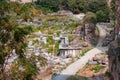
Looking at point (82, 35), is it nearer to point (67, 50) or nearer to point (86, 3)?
point (67, 50)

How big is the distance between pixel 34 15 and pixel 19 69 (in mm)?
59123

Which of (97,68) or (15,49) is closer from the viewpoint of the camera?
(15,49)

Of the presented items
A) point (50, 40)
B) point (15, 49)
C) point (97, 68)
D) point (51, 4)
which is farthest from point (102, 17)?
point (15, 49)

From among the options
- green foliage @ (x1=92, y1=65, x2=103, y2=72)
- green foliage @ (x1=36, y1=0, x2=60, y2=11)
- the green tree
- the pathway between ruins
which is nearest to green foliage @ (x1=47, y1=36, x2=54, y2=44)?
the pathway between ruins

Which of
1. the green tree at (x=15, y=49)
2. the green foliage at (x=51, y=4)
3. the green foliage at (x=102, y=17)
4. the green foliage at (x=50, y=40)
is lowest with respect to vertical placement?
the green foliage at (x=50, y=40)

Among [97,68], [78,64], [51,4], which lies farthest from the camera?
[51,4]

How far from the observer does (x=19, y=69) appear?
15977 mm

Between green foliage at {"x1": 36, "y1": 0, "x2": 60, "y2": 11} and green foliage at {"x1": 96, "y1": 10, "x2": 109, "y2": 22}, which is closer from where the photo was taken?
green foliage at {"x1": 96, "y1": 10, "x2": 109, "y2": 22}

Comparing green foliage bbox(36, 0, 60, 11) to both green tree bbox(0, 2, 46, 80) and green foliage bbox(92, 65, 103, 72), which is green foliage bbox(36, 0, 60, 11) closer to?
green foliage bbox(92, 65, 103, 72)

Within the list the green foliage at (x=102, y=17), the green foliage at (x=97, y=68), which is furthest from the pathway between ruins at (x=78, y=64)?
the green foliage at (x=102, y=17)

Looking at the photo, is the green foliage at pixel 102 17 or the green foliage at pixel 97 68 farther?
the green foliage at pixel 102 17

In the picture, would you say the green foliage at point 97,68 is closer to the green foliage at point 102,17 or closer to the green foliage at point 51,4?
the green foliage at point 102,17

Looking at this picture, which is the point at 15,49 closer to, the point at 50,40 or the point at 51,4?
the point at 50,40

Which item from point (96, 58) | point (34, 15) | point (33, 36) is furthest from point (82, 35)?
point (34, 15)
